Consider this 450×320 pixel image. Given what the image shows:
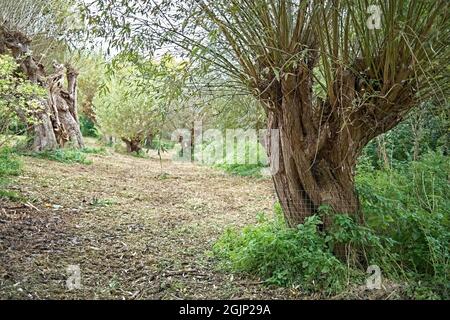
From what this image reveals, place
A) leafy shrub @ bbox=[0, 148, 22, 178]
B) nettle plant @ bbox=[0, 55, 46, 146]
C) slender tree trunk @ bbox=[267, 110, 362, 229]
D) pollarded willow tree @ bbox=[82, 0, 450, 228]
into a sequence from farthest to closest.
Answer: leafy shrub @ bbox=[0, 148, 22, 178] → nettle plant @ bbox=[0, 55, 46, 146] → slender tree trunk @ bbox=[267, 110, 362, 229] → pollarded willow tree @ bbox=[82, 0, 450, 228]

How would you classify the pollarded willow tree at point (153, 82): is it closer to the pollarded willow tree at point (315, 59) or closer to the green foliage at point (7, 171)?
the pollarded willow tree at point (315, 59)

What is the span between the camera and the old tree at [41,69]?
7.11 meters

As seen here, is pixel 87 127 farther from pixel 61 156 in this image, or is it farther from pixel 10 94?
pixel 10 94

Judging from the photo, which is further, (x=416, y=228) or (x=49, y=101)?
(x=49, y=101)

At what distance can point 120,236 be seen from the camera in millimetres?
3596

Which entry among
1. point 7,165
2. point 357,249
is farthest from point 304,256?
point 7,165

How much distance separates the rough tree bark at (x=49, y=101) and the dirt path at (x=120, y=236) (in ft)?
7.30

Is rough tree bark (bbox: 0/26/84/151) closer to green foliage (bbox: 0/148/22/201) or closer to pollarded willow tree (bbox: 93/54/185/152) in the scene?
green foliage (bbox: 0/148/22/201)

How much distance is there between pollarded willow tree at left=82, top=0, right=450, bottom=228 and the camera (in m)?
2.39

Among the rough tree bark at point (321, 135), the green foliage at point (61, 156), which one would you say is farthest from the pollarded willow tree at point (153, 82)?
the green foliage at point (61, 156)

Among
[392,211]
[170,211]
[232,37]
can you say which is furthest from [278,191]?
[170,211]

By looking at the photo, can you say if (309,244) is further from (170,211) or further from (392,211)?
(170,211)

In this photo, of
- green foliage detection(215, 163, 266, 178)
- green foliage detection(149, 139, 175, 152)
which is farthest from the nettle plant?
green foliage detection(215, 163, 266, 178)

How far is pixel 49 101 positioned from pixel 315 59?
27.8 feet
